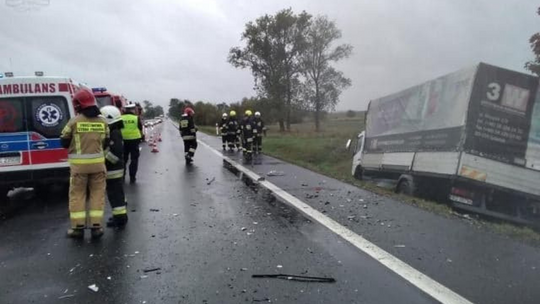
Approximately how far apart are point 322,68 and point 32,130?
41992 mm

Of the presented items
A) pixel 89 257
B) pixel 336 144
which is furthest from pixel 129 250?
pixel 336 144

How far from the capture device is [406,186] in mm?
10688

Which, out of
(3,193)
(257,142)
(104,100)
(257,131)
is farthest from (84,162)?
(104,100)

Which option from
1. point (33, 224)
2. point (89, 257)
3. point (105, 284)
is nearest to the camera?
point (105, 284)

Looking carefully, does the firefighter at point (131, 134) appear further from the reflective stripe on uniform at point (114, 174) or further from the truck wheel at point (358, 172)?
the truck wheel at point (358, 172)

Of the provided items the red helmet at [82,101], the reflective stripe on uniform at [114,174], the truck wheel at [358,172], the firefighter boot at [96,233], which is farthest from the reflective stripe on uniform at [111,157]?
the truck wheel at [358,172]

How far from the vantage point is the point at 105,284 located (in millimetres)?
4176

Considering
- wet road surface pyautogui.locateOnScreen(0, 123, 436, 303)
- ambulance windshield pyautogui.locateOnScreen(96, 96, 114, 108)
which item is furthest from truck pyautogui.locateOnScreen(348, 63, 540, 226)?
ambulance windshield pyautogui.locateOnScreen(96, 96, 114, 108)

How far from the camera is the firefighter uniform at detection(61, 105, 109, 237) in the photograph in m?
5.80

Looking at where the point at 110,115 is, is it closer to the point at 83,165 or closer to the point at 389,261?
the point at 83,165

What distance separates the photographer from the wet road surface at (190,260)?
3918 mm

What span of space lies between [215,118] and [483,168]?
68164 millimetres

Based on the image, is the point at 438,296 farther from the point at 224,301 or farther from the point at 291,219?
the point at 291,219

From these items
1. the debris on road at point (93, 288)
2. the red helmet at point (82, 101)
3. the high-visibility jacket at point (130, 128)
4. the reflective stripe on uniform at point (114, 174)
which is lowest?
the debris on road at point (93, 288)
